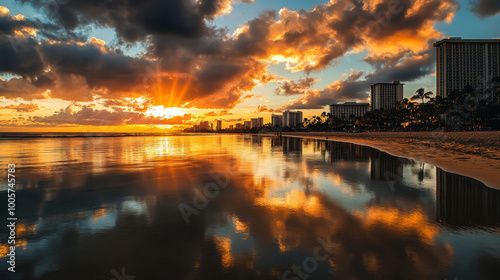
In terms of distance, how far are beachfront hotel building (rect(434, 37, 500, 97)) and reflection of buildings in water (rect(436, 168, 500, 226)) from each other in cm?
22275

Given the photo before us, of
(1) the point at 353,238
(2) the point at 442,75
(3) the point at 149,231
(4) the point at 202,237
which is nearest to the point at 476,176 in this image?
(1) the point at 353,238

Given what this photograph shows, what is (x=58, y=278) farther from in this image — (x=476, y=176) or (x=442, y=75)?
(x=442, y=75)

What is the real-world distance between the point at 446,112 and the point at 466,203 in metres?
116

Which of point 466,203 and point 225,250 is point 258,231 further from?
point 466,203

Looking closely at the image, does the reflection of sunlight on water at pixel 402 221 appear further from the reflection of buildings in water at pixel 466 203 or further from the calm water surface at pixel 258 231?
the reflection of buildings in water at pixel 466 203

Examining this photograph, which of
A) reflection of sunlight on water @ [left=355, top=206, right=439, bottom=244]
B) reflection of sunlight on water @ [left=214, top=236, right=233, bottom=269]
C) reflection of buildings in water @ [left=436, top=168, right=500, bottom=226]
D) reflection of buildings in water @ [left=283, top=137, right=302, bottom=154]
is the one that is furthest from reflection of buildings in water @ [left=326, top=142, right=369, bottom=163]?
reflection of sunlight on water @ [left=214, top=236, right=233, bottom=269]

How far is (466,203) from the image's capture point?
897 cm

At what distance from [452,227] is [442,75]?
23570 cm

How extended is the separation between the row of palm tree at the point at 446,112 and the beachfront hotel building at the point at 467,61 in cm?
8739

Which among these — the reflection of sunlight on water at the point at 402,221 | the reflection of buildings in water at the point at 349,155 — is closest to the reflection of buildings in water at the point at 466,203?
the reflection of sunlight on water at the point at 402,221

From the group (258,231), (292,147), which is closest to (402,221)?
(258,231)

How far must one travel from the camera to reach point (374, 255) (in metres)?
5.31

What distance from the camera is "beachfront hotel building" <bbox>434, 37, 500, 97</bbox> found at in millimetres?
186125

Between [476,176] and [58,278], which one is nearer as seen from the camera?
[58,278]
